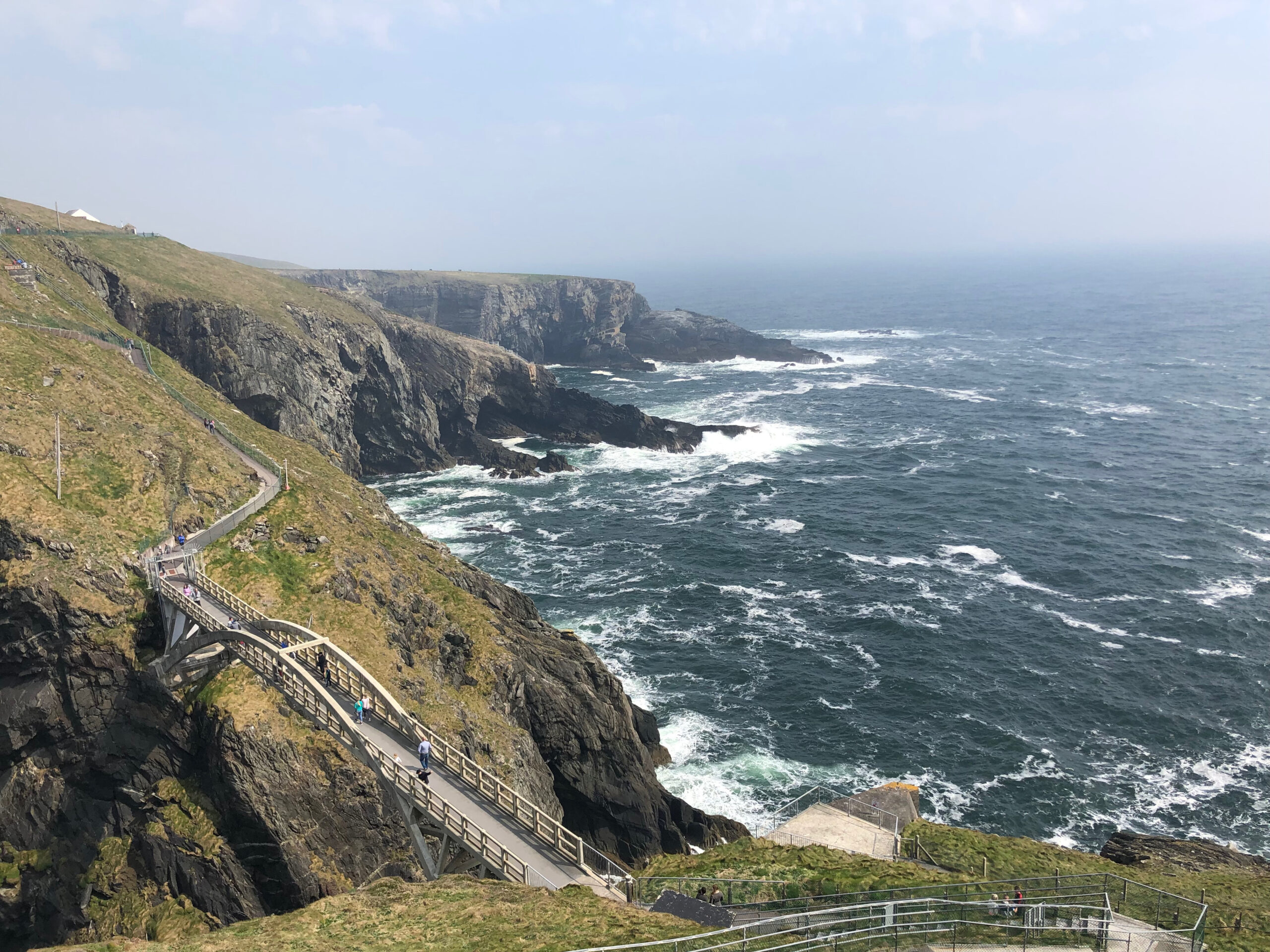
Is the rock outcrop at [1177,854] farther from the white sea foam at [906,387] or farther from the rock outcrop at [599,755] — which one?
the white sea foam at [906,387]

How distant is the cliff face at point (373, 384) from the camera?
315ft

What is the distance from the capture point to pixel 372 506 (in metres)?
68.1

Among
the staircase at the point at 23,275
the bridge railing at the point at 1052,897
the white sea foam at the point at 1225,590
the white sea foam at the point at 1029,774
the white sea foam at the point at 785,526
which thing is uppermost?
the staircase at the point at 23,275

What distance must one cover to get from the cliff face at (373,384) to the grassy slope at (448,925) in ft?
261

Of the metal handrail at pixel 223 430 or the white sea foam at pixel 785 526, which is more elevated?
the metal handrail at pixel 223 430

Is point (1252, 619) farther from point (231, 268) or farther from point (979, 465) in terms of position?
point (231, 268)

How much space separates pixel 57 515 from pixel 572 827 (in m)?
33.0

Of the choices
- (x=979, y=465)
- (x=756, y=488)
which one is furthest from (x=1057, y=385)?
(x=756, y=488)

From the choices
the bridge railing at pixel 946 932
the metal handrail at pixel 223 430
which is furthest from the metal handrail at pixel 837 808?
the metal handrail at pixel 223 430

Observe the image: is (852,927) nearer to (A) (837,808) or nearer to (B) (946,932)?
(B) (946,932)

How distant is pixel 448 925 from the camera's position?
23.5m

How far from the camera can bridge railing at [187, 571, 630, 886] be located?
2727cm

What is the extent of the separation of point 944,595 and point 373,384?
276 ft

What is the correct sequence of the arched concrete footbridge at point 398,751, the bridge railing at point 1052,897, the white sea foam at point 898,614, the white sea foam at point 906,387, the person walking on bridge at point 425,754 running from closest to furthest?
the bridge railing at point 1052,897, the arched concrete footbridge at point 398,751, the person walking on bridge at point 425,754, the white sea foam at point 898,614, the white sea foam at point 906,387
